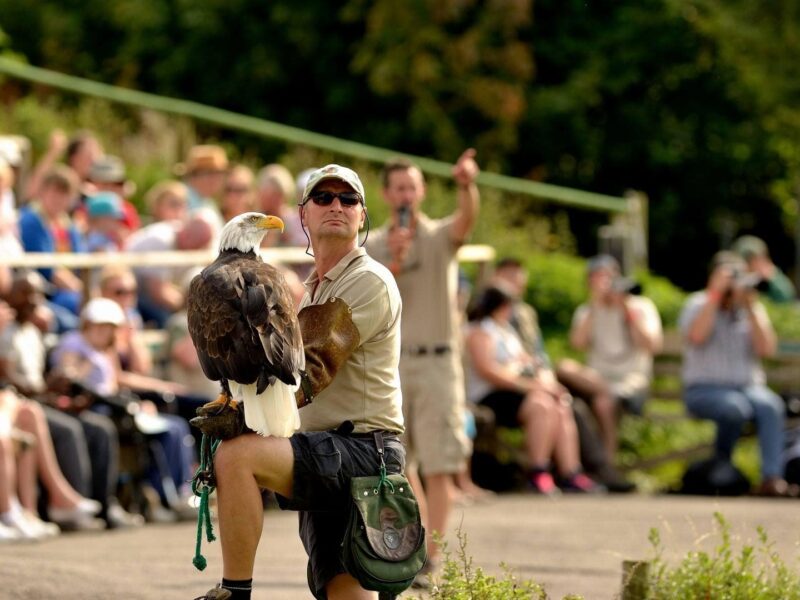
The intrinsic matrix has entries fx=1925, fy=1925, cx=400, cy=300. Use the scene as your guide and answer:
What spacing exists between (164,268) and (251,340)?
8404mm

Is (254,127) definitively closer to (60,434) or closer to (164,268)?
(164,268)

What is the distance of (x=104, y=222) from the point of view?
15023 millimetres

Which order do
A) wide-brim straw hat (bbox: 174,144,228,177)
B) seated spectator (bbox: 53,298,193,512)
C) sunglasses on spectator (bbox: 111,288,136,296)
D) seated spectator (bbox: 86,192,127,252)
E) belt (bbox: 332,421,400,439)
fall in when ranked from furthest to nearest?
wide-brim straw hat (bbox: 174,144,228,177) < seated spectator (bbox: 86,192,127,252) < sunglasses on spectator (bbox: 111,288,136,296) < seated spectator (bbox: 53,298,193,512) < belt (bbox: 332,421,400,439)

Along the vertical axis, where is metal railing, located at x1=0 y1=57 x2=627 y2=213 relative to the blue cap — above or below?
above

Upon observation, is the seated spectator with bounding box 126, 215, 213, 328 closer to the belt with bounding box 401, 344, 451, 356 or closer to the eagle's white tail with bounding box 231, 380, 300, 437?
the belt with bounding box 401, 344, 451, 356

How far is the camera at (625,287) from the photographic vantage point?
1762 cm

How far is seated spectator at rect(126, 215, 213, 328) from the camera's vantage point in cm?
1477

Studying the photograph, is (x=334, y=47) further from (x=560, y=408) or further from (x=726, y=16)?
(x=560, y=408)

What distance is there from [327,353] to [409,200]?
3589mm

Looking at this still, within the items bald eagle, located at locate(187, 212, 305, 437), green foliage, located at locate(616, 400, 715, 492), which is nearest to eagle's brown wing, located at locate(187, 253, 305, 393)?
bald eagle, located at locate(187, 212, 305, 437)

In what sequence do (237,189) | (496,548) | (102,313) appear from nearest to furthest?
(496,548), (102,313), (237,189)

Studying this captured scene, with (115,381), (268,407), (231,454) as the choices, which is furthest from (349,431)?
(115,381)

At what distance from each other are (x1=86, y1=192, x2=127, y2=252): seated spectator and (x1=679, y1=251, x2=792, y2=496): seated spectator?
5080 mm

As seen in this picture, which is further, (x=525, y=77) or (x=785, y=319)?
(x=525, y=77)
